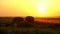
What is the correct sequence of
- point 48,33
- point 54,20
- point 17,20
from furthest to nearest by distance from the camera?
point 54,20 < point 17,20 < point 48,33

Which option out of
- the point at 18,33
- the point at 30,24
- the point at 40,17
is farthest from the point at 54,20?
the point at 18,33

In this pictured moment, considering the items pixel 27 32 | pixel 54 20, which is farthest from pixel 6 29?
pixel 54 20

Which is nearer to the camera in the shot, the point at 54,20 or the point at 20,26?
the point at 20,26

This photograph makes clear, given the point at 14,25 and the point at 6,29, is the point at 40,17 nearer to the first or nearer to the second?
the point at 14,25

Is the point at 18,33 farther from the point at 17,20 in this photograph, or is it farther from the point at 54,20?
the point at 54,20

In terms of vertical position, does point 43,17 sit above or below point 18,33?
above

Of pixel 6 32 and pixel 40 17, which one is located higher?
pixel 40 17

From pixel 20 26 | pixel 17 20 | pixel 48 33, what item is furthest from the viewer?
pixel 17 20

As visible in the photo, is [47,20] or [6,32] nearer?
[6,32]

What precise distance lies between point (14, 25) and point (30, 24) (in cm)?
23

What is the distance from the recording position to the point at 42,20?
87.8 inches

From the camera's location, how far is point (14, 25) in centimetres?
188

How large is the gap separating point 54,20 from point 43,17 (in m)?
0.21

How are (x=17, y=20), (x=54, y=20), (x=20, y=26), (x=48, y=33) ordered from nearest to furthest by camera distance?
(x=48, y=33) → (x=20, y=26) → (x=17, y=20) → (x=54, y=20)
